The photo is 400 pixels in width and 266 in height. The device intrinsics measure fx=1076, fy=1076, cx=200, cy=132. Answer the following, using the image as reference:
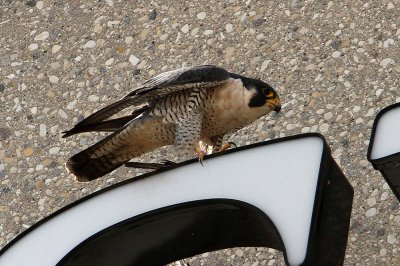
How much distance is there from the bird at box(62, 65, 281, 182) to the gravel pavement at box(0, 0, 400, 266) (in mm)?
667

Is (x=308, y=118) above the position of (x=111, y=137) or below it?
below

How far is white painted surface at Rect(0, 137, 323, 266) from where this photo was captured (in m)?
2.86

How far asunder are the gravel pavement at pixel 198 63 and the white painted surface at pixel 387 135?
1.57 m

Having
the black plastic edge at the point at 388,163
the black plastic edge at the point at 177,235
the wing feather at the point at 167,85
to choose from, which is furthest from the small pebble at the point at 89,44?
the black plastic edge at the point at 388,163

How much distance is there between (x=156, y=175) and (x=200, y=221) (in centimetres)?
20

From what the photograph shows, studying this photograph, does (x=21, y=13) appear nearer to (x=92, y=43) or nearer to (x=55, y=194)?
(x=92, y=43)

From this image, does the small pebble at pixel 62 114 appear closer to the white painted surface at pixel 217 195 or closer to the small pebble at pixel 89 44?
the small pebble at pixel 89 44

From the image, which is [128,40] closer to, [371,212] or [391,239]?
[371,212]

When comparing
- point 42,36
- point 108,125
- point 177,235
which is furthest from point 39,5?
point 177,235

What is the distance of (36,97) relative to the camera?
18.4 ft

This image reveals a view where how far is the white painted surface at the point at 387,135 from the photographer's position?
2781 millimetres

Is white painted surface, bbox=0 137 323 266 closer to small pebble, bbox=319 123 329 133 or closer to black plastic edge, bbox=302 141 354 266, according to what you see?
black plastic edge, bbox=302 141 354 266

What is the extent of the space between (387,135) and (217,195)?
52cm

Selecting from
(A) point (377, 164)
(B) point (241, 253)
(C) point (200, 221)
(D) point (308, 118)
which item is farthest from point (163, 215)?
(D) point (308, 118)
